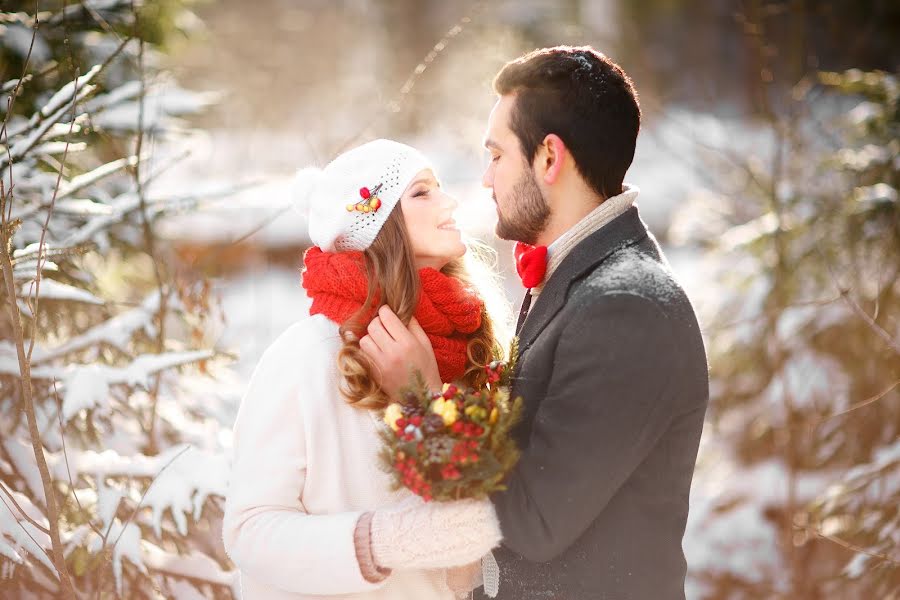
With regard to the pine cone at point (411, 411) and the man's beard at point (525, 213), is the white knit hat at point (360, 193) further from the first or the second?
the pine cone at point (411, 411)

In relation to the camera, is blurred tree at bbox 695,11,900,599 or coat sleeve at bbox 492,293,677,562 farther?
blurred tree at bbox 695,11,900,599

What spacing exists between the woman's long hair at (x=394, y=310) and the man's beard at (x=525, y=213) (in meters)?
0.25

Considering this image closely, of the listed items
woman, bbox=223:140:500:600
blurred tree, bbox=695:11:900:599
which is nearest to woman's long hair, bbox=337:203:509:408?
woman, bbox=223:140:500:600

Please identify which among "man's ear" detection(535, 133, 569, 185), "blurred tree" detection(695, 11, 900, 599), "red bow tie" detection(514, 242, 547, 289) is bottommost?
"blurred tree" detection(695, 11, 900, 599)

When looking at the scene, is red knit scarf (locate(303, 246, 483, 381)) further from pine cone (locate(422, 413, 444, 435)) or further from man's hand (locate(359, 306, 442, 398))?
pine cone (locate(422, 413, 444, 435))

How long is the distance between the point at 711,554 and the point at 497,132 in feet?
16.5

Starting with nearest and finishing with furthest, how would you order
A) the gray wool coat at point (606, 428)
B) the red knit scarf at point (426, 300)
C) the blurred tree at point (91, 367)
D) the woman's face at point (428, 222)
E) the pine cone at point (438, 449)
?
the pine cone at point (438, 449) < the gray wool coat at point (606, 428) < the red knit scarf at point (426, 300) < the woman's face at point (428, 222) < the blurred tree at point (91, 367)

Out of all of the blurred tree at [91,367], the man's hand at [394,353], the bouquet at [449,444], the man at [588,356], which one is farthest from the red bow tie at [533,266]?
the blurred tree at [91,367]

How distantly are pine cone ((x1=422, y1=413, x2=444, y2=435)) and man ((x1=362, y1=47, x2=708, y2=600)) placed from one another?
0.27m

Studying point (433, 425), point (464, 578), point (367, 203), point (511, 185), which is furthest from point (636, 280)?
point (464, 578)

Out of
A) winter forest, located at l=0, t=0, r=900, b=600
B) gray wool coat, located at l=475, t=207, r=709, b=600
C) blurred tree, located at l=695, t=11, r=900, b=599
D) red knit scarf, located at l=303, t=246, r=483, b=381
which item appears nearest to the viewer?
gray wool coat, located at l=475, t=207, r=709, b=600

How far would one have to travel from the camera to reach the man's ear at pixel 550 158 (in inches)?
86.7

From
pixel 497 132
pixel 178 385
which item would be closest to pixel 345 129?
pixel 178 385

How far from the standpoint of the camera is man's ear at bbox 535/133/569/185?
2201 mm
